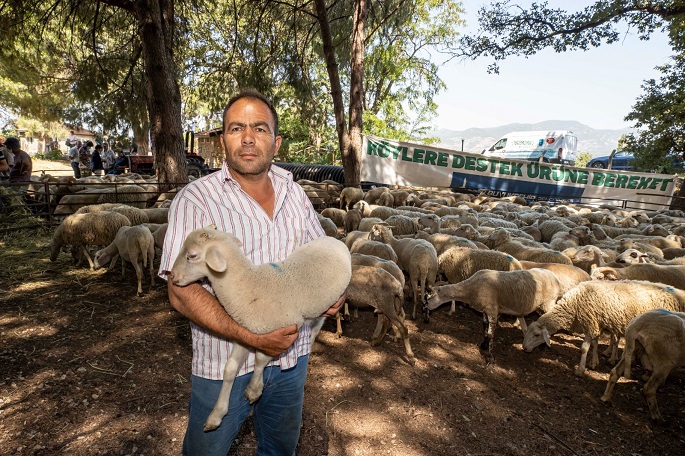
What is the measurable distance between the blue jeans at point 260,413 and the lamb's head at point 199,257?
1.63 feet

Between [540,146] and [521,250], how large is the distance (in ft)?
92.3

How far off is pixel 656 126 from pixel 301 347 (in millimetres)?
18297

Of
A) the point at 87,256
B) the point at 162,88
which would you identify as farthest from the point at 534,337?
the point at 162,88

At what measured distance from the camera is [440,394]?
3477 millimetres

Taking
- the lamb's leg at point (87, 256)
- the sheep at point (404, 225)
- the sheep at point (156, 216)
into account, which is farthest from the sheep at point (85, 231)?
the sheep at point (404, 225)

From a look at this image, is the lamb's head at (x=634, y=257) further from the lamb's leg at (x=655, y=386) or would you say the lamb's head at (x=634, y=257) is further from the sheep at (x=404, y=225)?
the sheep at (x=404, y=225)

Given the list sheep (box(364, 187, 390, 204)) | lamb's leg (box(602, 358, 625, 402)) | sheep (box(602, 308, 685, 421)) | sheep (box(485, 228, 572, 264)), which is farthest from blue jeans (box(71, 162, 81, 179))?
sheep (box(602, 308, 685, 421))

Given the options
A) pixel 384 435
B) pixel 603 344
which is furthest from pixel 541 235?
pixel 384 435

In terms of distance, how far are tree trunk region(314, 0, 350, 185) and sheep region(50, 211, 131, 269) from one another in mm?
7211

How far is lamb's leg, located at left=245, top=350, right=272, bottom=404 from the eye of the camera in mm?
1635

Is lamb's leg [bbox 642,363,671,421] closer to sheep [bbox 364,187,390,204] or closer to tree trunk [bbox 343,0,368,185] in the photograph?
sheep [bbox 364,187,390,204]

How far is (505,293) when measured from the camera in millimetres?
4234

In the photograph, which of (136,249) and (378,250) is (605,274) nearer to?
(378,250)

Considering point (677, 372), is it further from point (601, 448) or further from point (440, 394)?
point (440, 394)
